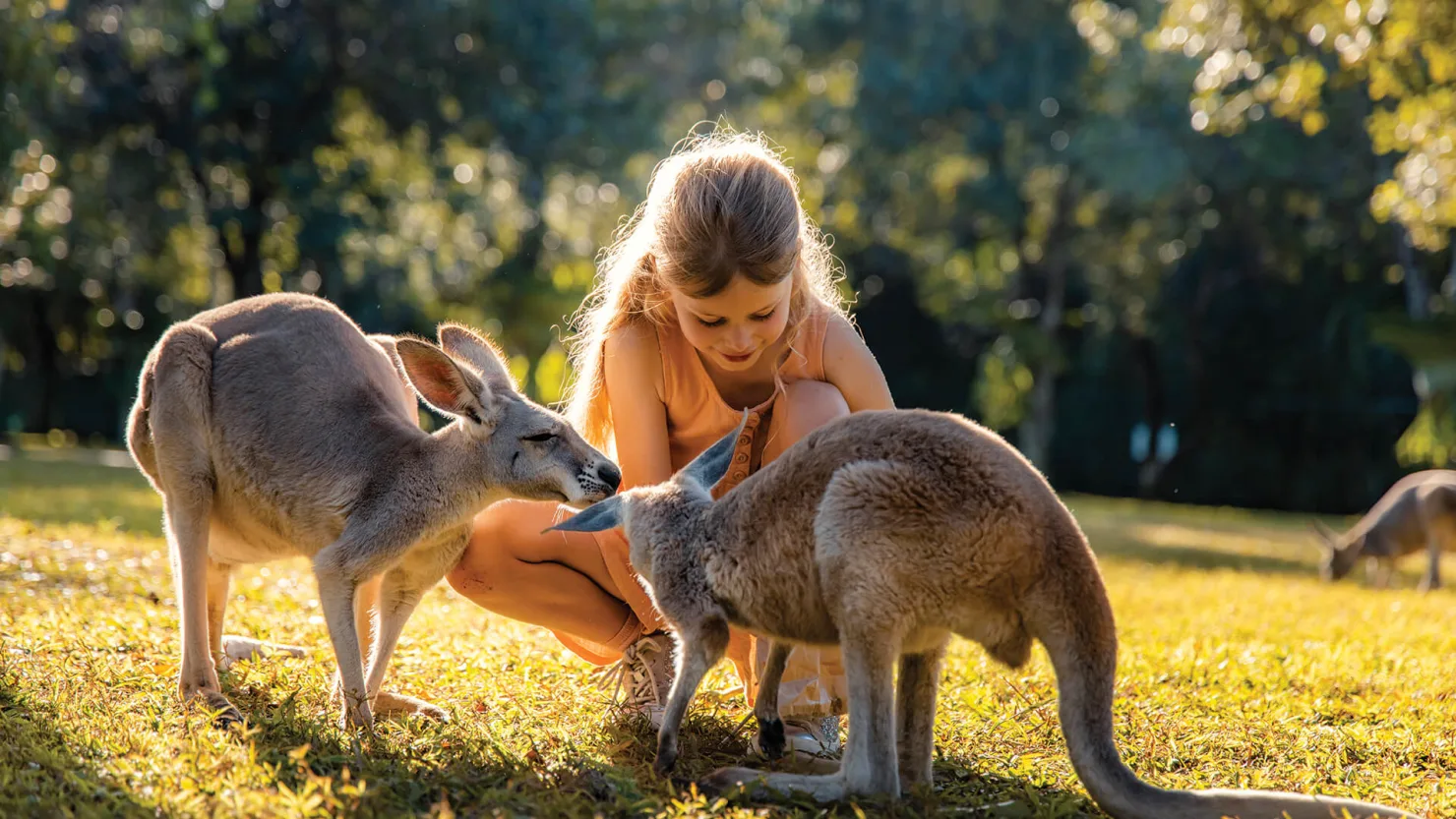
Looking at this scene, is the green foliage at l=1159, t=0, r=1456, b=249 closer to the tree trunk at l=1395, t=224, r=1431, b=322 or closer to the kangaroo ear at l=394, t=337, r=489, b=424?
the kangaroo ear at l=394, t=337, r=489, b=424

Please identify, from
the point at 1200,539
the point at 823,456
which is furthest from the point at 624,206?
the point at 823,456

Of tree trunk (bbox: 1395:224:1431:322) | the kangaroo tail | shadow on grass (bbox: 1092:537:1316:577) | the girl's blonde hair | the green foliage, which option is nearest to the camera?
the kangaroo tail

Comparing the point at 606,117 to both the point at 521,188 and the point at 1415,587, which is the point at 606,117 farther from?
the point at 1415,587

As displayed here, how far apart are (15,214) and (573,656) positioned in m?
15.8

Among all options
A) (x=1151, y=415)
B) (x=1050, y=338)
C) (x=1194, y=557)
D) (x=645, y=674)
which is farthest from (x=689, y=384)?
(x=1151, y=415)

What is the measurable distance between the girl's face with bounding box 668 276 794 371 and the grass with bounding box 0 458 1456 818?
904mm

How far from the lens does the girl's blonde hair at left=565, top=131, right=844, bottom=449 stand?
3.02 metres

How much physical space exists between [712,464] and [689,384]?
65cm

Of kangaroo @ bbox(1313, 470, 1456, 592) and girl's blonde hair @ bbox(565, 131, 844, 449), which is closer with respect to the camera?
girl's blonde hair @ bbox(565, 131, 844, 449)

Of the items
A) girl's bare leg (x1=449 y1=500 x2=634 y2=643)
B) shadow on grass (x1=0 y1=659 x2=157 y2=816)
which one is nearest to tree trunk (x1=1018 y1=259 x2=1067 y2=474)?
girl's bare leg (x1=449 y1=500 x2=634 y2=643)

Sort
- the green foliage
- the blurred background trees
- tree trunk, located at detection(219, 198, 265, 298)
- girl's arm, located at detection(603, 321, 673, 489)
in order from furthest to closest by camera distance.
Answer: tree trunk, located at detection(219, 198, 265, 298) → the blurred background trees → the green foliage → girl's arm, located at detection(603, 321, 673, 489)

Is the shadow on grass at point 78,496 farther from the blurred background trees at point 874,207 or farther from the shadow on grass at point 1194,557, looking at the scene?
the shadow on grass at point 1194,557

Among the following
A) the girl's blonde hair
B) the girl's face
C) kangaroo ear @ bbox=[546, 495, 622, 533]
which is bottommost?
kangaroo ear @ bbox=[546, 495, 622, 533]

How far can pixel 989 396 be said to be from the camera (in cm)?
1844
